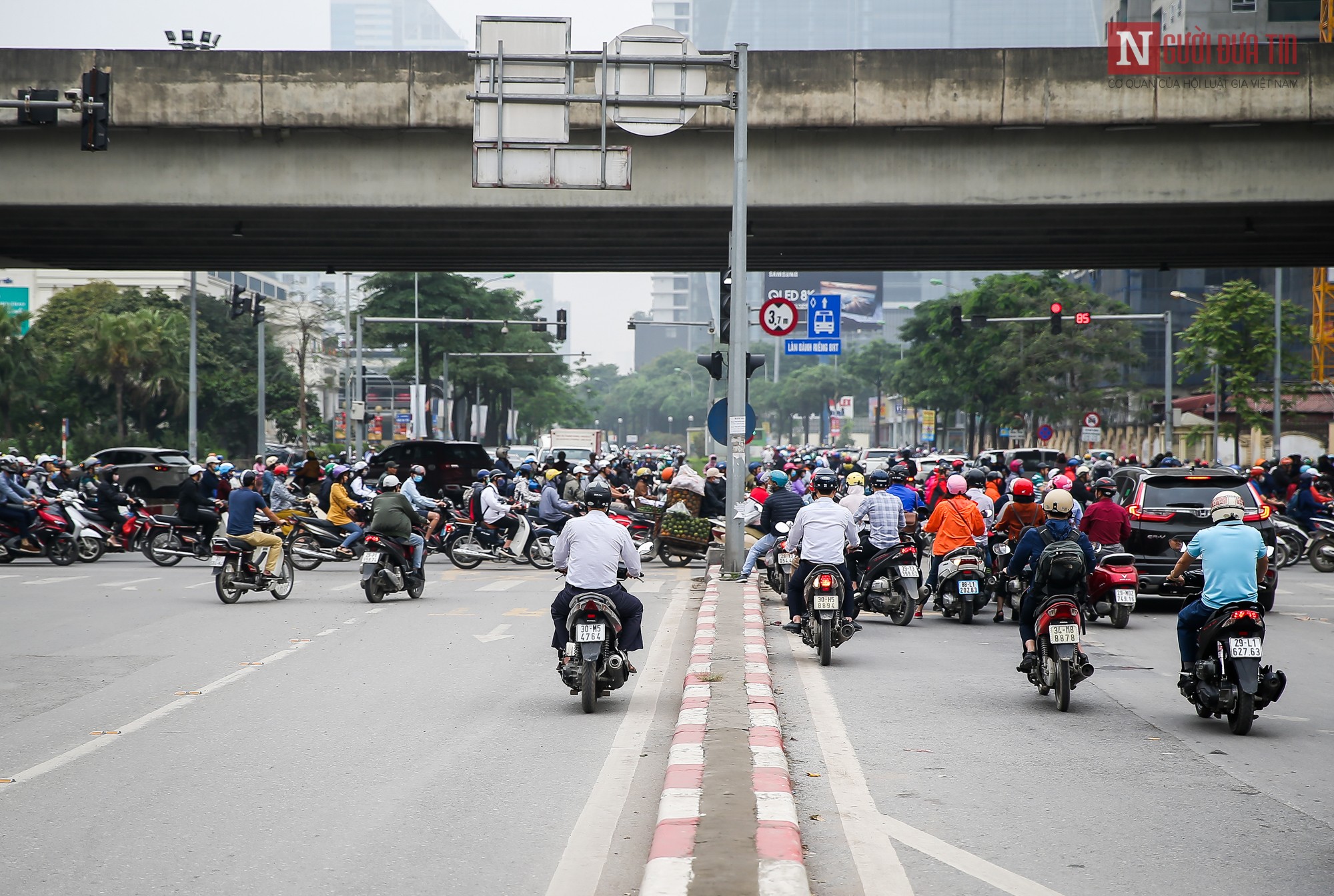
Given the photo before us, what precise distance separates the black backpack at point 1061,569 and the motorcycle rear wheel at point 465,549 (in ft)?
46.7

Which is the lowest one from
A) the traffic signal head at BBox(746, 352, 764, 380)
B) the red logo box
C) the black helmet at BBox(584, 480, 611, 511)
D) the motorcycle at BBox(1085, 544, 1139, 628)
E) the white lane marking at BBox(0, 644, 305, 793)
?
the white lane marking at BBox(0, 644, 305, 793)

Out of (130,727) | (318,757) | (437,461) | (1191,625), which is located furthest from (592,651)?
(437,461)

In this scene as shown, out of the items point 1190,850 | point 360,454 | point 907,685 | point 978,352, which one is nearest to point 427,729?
point 907,685

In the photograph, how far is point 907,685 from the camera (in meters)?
10.8

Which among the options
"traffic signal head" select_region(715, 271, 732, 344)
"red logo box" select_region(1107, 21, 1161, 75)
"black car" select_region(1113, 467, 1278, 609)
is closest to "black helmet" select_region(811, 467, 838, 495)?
"black car" select_region(1113, 467, 1278, 609)

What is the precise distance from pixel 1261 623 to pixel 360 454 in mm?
44448

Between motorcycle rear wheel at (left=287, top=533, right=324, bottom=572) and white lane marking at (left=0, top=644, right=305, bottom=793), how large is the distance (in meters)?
9.91

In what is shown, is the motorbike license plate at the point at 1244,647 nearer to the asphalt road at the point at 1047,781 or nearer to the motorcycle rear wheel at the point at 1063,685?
the asphalt road at the point at 1047,781

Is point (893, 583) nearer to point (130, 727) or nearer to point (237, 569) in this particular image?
point (237, 569)

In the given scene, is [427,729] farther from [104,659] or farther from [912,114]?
[912,114]

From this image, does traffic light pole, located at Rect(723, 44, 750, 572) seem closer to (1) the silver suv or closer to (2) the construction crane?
(1) the silver suv

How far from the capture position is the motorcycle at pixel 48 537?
886 inches

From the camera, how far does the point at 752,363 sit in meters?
20.0

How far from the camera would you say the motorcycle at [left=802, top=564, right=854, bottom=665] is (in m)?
11.9
